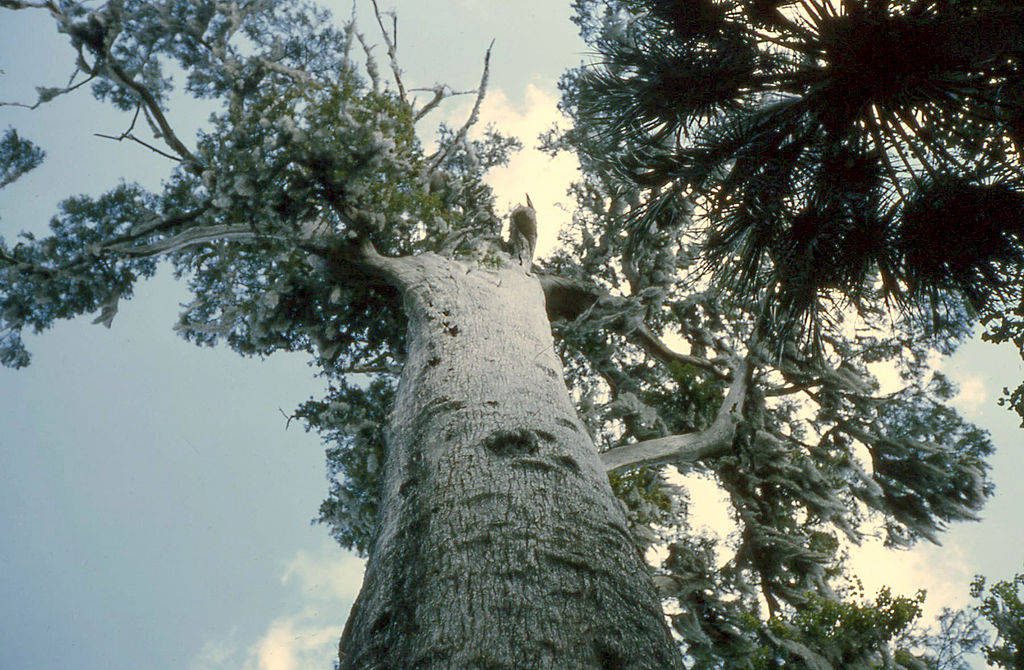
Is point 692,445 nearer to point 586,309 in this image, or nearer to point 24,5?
point 586,309

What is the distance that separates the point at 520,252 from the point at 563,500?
463 cm

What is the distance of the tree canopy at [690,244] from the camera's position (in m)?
4.09

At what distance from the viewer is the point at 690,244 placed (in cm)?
871

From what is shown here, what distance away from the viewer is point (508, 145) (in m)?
10.4

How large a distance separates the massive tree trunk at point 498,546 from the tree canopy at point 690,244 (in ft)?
7.89

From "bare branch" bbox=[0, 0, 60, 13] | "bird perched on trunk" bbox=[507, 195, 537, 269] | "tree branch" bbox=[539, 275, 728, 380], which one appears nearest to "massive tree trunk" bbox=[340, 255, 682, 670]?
"bird perched on trunk" bbox=[507, 195, 537, 269]

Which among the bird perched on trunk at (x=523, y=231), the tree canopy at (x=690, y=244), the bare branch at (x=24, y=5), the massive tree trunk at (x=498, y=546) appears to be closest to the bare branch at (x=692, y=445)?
the tree canopy at (x=690, y=244)

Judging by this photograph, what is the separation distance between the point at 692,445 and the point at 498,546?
14.4ft

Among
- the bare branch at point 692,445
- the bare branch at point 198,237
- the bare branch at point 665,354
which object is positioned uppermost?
the bare branch at point 198,237

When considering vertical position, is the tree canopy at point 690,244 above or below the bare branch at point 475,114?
below

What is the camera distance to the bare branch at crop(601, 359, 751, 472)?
5.28m

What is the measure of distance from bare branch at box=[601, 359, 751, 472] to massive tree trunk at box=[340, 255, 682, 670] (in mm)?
2041

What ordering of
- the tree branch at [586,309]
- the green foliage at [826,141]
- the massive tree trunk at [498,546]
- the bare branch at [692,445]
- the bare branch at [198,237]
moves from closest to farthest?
the massive tree trunk at [498,546], the green foliage at [826,141], the bare branch at [692,445], the bare branch at [198,237], the tree branch at [586,309]

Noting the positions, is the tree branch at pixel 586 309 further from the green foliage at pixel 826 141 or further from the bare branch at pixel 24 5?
the bare branch at pixel 24 5
